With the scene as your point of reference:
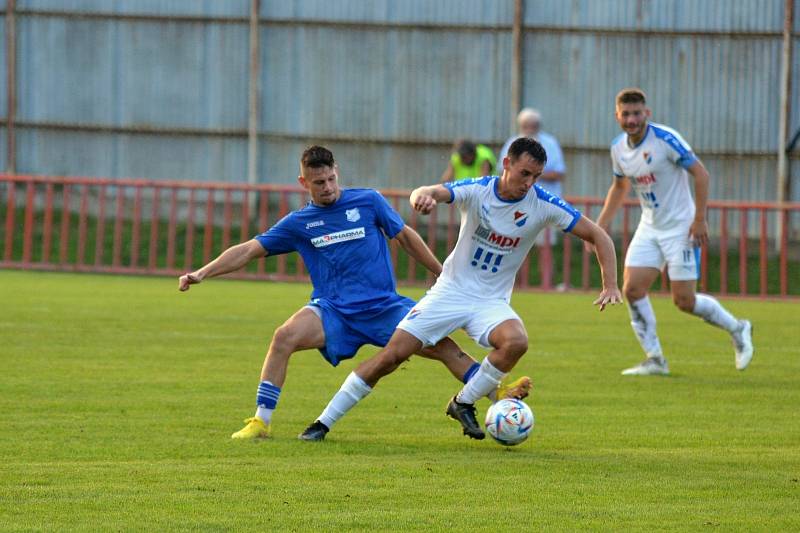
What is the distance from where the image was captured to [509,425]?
8133 millimetres

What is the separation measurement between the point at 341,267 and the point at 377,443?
3.69 feet

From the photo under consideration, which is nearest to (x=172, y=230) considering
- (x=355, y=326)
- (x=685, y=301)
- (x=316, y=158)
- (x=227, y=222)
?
(x=227, y=222)

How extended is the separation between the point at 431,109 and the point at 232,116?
3.41 metres

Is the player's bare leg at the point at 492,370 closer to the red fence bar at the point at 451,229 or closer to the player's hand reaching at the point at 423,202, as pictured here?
the player's hand reaching at the point at 423,202

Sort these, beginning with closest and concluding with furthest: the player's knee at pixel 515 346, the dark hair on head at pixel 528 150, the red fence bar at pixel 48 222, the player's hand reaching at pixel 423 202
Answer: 1. the player's hand reaching at pixel 423 202
2. the dark hair on head at pixel 528 150
3. the player's knee at pixel 515 346
4. the red fence bar at pixel 48 222

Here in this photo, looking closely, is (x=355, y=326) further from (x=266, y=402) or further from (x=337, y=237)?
(x=266, y=402)

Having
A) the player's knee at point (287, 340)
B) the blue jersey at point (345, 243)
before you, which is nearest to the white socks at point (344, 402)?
the player's knee at point (287, 340)

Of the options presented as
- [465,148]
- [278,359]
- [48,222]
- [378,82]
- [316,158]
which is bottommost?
[48,222]

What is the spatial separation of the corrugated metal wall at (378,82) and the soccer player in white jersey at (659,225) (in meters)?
13.2

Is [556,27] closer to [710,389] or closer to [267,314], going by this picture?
[267,314]

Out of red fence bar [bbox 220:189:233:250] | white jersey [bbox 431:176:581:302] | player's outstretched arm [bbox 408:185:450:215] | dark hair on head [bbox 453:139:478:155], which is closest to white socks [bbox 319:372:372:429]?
white jersey [bbox 431:176:581:302]

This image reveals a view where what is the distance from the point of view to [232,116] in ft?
87.0

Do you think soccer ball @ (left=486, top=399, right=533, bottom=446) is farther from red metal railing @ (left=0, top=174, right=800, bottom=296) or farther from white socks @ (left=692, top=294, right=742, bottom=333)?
red metal railing @ (left=0, top=174, right=800, bottom=296)

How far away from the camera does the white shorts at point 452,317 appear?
27.8 ft
